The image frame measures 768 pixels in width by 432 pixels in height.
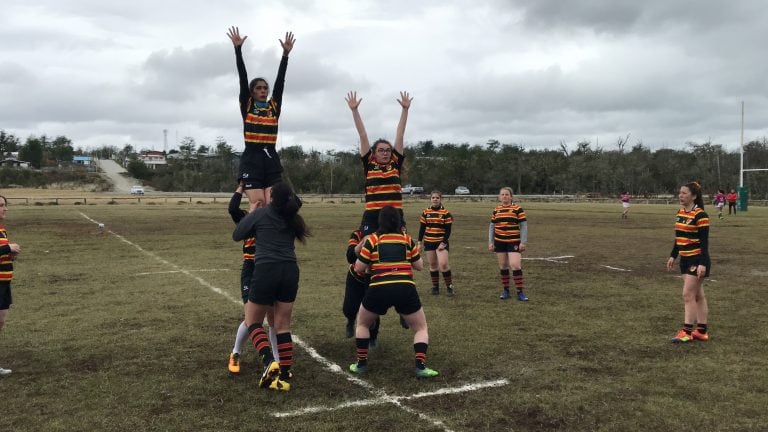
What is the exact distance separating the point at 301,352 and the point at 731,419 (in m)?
4.70

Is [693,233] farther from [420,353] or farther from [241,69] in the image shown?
[241,69]

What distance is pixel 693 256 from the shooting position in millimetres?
7586

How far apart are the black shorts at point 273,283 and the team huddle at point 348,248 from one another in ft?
0.03

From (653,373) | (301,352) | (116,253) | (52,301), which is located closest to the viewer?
(653,373)

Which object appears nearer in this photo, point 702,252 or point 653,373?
point 653,373

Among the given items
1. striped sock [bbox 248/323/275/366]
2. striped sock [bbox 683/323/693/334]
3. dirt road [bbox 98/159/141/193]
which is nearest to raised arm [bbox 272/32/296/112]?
striped sock [bbox 248/323/275/366]

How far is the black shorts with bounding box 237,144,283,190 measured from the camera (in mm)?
6520

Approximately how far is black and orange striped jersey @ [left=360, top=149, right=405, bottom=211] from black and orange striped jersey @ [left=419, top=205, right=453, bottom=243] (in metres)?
4.48

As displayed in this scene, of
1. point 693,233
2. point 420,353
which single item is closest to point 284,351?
point 420,353

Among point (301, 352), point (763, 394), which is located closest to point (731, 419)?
point (763, 394)

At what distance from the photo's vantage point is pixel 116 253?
18094 millimetres

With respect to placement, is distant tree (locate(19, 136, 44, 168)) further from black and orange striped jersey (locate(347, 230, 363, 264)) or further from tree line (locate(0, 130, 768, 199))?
black and orange striped jersey (locate(347, 230, 363, 264))

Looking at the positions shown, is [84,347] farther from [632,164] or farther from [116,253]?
[632,164]

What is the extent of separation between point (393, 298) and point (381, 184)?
147 centimetres
